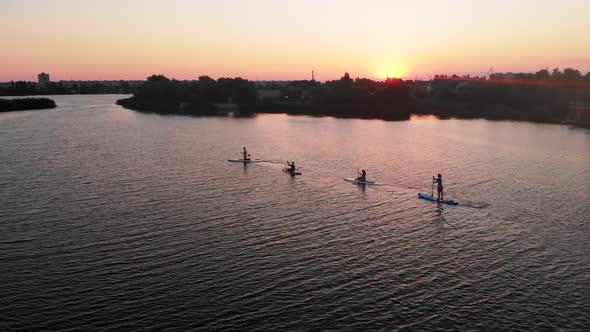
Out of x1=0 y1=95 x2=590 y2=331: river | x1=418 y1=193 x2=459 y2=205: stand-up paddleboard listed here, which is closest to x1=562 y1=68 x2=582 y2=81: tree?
x1=0 y1=95 x2=590 y2=331: river

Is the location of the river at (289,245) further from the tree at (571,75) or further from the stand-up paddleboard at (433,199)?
the tree at (571,75)

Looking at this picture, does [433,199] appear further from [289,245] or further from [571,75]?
[571,75]

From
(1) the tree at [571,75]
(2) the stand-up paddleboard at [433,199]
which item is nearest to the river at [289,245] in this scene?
(2) the stand-up paddleboard at [433,199]

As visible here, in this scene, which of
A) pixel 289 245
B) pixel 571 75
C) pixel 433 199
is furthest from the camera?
pixel 571 75

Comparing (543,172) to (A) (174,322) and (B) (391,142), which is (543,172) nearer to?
(B) (391,142)

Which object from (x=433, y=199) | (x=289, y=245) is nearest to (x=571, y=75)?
(x=433, y=199)

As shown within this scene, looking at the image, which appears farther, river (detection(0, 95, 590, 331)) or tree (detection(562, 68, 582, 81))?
tree (detection(562, 68, 582, 81))

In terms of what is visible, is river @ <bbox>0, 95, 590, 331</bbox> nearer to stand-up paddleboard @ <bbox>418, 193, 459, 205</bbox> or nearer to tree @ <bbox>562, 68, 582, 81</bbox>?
stand-up paddleboard @ <bbox>418, 193, 459, 205</bbox>

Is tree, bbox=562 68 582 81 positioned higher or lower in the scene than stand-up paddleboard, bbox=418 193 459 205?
higher
